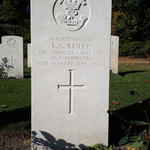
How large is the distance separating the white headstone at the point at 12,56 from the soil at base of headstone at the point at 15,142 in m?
5.40

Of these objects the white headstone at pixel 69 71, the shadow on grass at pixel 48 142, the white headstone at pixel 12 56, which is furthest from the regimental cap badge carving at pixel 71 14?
the white headstone at pixel 12 56

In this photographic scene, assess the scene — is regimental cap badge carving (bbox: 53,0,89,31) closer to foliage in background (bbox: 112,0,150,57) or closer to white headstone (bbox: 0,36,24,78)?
white headstone (bbox: 0,36,24,78)

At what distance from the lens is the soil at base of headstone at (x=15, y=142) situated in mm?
2941

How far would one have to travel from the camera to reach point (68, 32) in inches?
104

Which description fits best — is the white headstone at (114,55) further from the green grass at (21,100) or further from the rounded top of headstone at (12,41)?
the rounded top of headstone at (12,41)

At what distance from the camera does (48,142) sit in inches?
111

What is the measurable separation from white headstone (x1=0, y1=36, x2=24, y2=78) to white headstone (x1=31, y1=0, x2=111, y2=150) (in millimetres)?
5947

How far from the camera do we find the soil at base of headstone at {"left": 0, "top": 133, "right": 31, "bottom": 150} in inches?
116

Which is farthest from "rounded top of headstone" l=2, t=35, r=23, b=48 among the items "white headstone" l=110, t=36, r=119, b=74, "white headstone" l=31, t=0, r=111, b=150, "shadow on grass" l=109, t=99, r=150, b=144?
"white headstone" l=31, t=0, r=111, b=150

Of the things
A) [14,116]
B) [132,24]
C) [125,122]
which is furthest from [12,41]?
[132,24]

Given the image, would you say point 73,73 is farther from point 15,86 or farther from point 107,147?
point 15,86

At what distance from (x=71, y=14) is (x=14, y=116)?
2.44m

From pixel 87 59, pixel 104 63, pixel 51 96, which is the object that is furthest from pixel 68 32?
pixel 51 96

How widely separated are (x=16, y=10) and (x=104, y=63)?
22.7 meters
